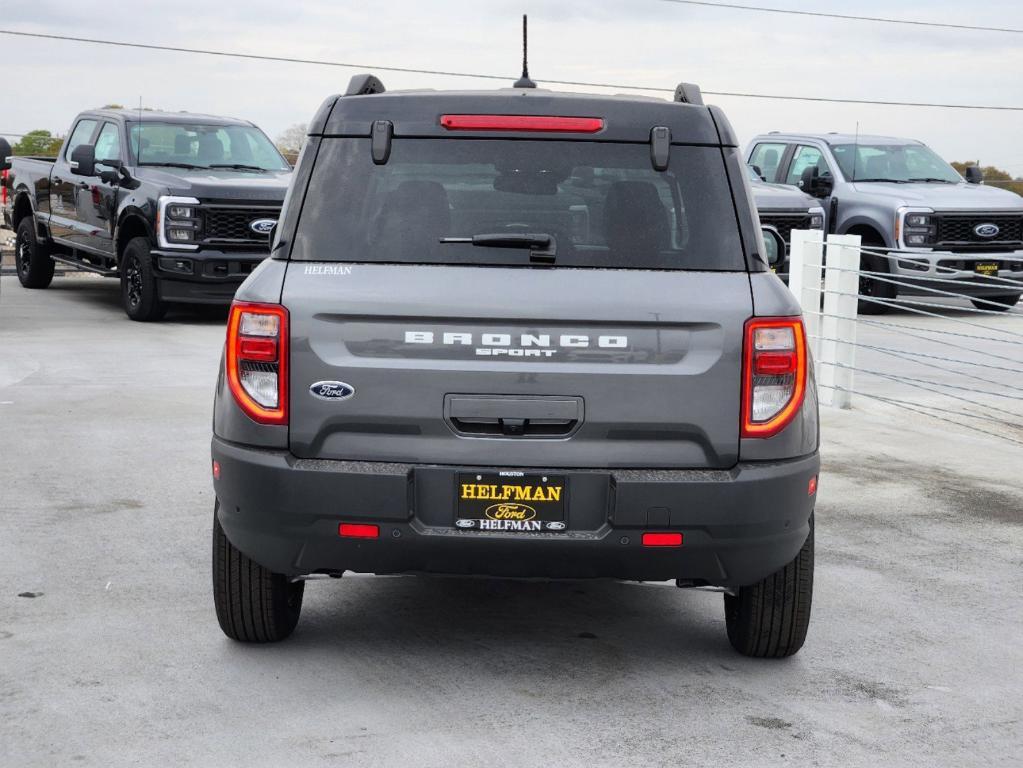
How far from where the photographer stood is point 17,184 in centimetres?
1936

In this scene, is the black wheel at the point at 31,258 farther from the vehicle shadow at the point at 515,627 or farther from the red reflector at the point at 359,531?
the red reflector at the point at 359,531

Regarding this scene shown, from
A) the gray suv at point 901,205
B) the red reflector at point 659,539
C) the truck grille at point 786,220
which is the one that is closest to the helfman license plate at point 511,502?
the red reflector at point 659,539

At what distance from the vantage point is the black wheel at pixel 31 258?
1908cm

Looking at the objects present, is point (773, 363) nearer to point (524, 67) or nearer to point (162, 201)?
point (524, 67)

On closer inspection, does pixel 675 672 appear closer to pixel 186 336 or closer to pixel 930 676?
pixel 930 676

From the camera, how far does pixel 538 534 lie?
4.38m

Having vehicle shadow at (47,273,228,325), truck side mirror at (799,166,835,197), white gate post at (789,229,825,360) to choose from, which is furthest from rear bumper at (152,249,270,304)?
truck side mirror at (799,166,835,197)

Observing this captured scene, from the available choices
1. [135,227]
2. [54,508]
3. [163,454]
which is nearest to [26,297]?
[135,227]

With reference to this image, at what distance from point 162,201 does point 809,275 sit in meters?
6.69

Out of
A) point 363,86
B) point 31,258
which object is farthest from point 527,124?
point 31,258

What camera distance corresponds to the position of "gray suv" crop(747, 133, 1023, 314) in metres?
18.0

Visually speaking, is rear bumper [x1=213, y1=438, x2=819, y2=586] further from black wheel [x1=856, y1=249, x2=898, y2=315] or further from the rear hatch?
black wheel [x1=856, y1=249, x2=898, y2=315]

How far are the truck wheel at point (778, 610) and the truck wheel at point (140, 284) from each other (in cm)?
1146

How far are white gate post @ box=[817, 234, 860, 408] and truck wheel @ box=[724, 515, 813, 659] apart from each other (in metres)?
6.37
